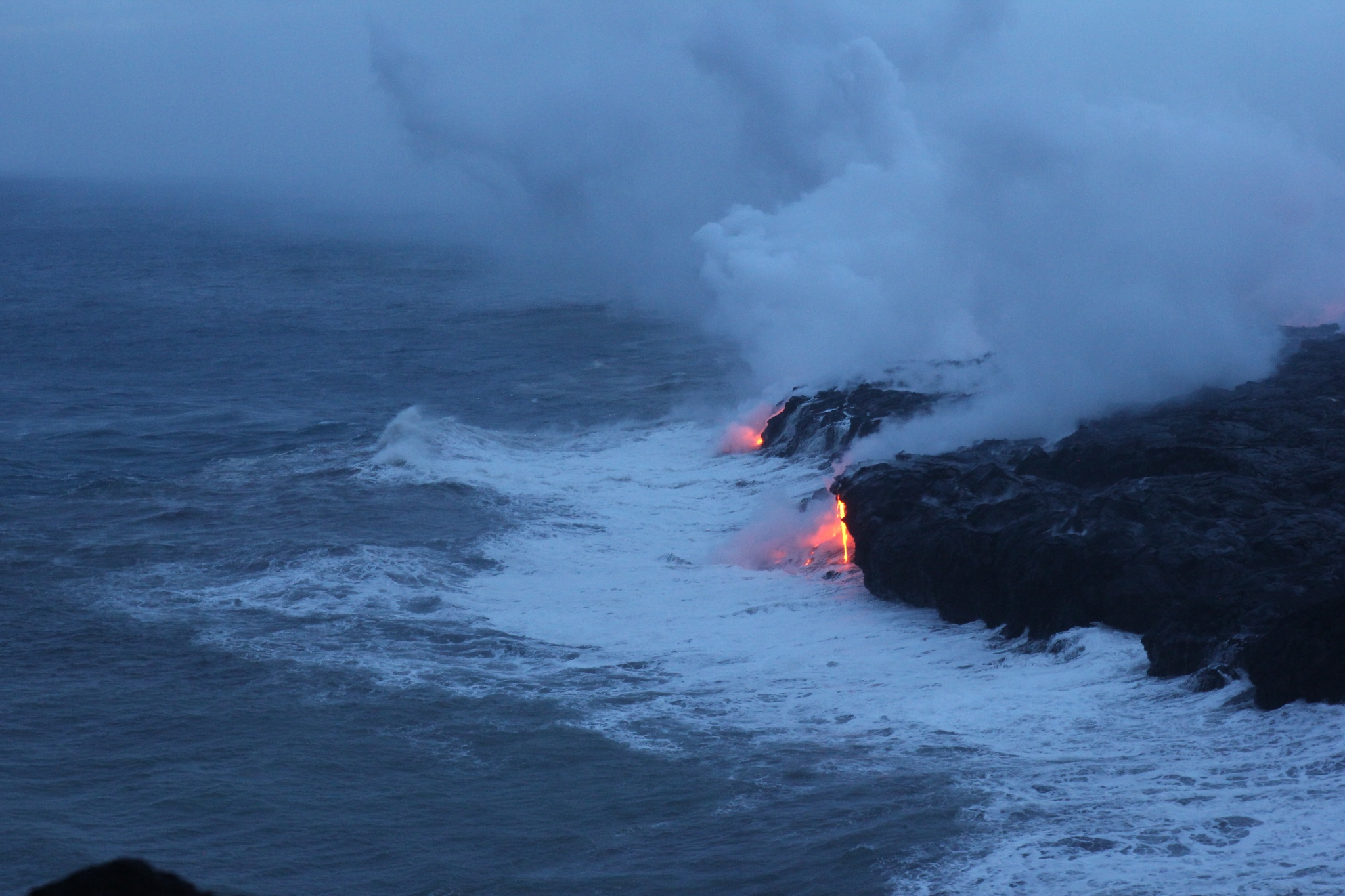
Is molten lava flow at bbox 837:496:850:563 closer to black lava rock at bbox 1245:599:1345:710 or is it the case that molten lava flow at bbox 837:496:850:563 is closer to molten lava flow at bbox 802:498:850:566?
molten lava flow at bbox 802:498:850:566

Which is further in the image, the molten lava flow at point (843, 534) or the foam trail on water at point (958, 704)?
the molten lava flow at point (843, 534)

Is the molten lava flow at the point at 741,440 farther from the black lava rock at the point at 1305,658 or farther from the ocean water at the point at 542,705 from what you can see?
the black lava rock at the point at 1305,658

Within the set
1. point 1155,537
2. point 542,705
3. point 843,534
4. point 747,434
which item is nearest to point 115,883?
point 542,705

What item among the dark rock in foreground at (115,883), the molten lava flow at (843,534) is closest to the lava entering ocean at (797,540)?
the molten lava flow at (843,534)

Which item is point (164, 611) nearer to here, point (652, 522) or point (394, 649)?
point (394, 649)

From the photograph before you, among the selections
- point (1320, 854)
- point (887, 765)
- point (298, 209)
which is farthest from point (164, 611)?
point (298, 209)

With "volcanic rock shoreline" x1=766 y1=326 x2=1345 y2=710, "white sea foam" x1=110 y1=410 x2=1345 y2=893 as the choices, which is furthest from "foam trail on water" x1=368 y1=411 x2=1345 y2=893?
"volcanic rock shoreline" x1=766 y1=326 x2=1345 y2=710
